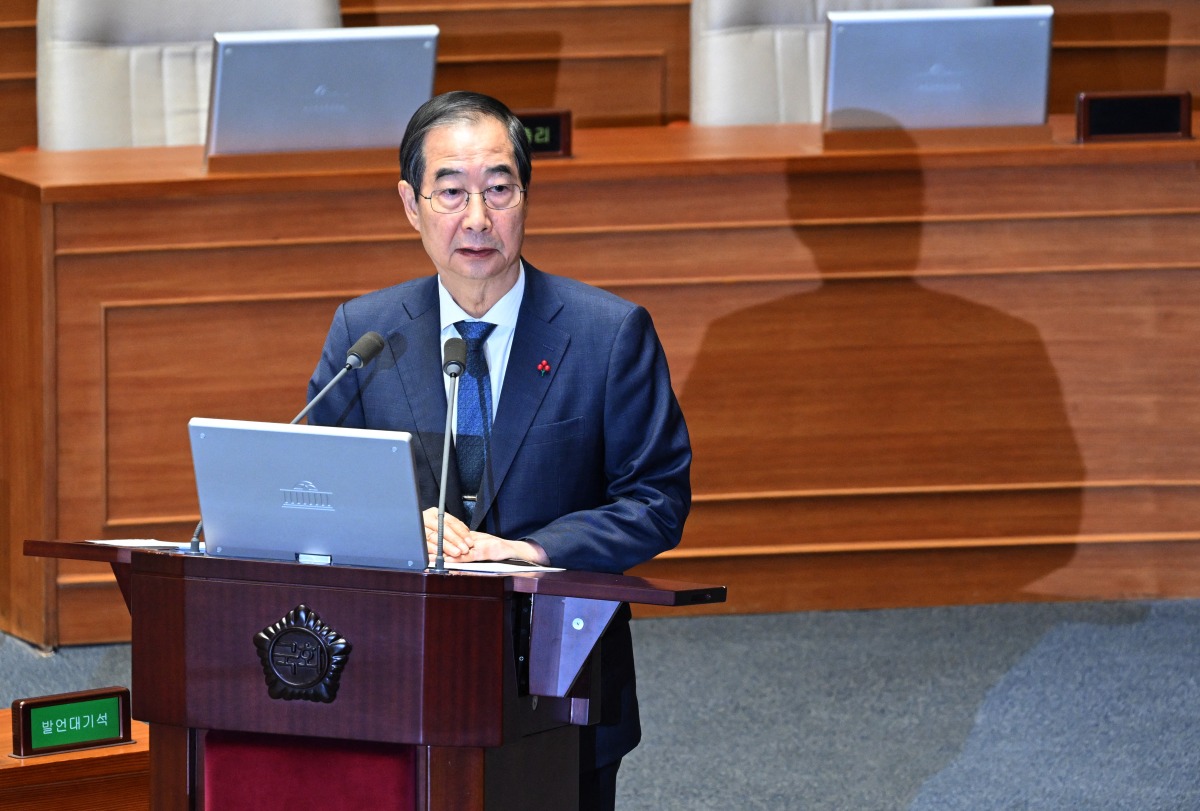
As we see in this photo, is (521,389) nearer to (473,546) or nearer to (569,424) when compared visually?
(569,424)

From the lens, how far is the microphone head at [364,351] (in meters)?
1.71

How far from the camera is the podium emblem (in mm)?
1515

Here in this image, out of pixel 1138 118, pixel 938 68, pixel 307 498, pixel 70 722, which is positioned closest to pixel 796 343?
pixel 938 68

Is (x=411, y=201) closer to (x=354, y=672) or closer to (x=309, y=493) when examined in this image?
(x=309, y=493)

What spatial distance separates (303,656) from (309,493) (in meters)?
0.15

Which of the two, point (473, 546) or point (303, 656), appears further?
point (473, 546)

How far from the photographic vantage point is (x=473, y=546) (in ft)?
5.66

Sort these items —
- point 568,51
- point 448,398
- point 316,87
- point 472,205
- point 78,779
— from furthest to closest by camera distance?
point 568,51 → point 316,87 → point 78,779 → point 472,205 → point 448,398

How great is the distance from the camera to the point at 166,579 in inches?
62.1

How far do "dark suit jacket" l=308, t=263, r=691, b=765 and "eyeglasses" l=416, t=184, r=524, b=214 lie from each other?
0.38 feet

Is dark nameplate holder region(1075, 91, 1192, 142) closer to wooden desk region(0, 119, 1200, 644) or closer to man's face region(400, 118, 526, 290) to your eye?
wooden desk region(0, 119, 1200, 644)

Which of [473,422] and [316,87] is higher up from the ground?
[316,87]

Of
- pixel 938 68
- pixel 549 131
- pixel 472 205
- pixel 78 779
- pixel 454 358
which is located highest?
pixel 938 68

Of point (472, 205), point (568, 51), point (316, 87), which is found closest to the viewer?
point (472, 205)
